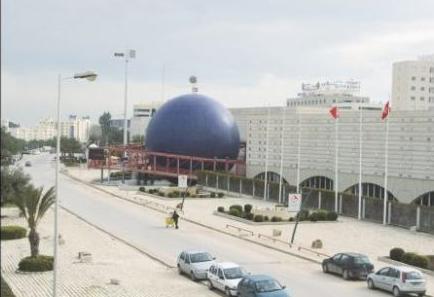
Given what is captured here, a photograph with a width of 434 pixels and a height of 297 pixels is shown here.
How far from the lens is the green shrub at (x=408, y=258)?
30344 mm

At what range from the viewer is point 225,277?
79.3 feet

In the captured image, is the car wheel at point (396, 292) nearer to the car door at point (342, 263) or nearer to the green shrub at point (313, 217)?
the car door at point (342, 263)

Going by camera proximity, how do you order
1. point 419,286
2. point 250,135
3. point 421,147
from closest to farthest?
point 419,286, point 421,147, point 250,135

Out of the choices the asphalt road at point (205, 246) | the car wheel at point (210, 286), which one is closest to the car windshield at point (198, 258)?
the car wheel at point (210, 286)

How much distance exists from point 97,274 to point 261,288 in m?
8.13

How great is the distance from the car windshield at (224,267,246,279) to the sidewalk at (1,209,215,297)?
0.98 meters

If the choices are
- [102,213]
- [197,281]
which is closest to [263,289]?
[197,281]

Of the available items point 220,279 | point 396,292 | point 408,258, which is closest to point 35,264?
point 220,279

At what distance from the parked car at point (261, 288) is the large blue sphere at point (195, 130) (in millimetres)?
58989

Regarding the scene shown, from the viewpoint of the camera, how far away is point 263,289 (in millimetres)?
21484

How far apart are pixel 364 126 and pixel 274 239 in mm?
22840

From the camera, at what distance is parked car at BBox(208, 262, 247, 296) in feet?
77.5

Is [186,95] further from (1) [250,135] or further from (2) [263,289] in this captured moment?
(2) [263,289]

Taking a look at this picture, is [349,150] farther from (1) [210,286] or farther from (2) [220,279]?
(2) [220,279]
